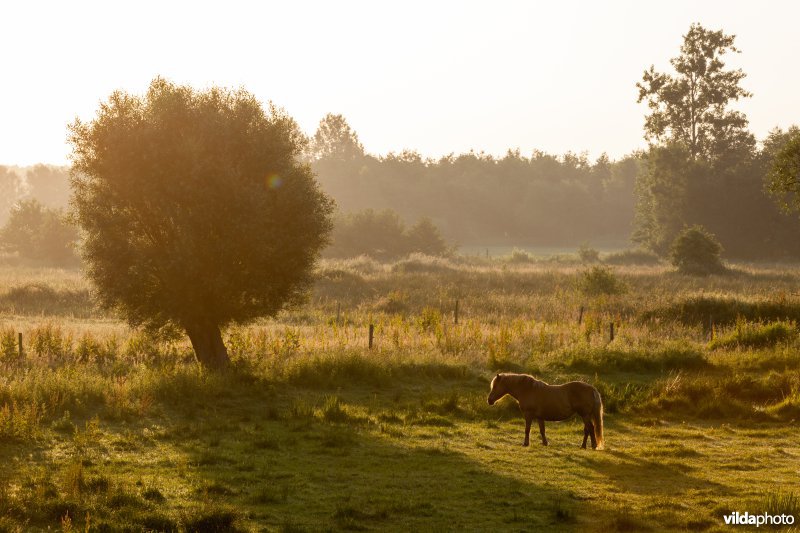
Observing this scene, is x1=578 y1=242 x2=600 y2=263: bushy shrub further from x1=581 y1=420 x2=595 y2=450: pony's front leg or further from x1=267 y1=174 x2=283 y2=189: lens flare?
x1=581 y1=420 x2=595 y2=450: pony's front leg

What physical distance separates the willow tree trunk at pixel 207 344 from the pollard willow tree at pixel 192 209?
1.5 inches

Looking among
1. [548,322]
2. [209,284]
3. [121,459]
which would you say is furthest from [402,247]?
[121,459]

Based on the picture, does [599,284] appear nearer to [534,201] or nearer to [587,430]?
[587,430]

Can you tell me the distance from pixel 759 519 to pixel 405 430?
388 inches

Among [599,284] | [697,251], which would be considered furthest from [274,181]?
[697,251]

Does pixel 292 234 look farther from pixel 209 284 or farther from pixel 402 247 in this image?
pixel 402 247

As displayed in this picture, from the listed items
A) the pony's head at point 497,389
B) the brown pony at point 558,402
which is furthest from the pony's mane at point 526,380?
the pony's head at point 497,389

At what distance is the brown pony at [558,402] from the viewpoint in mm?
18859

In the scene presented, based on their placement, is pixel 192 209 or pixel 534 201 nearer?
pixel 192 209

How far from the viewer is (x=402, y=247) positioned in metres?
105

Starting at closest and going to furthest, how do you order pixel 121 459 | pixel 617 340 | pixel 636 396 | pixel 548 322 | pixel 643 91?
pixel 121 459 < pixel 636 396 < pixel 617 340 < pixel 548 322 < pixel 643 91

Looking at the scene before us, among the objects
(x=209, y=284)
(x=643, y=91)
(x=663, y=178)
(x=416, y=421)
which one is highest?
(x=643, y=91)

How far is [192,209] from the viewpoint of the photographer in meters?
26.3

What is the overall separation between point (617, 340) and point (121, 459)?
840 inches
